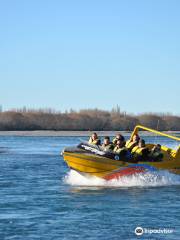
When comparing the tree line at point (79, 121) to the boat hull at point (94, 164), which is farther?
the tree line at point (79, 121)

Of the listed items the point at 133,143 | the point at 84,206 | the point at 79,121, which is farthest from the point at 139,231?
the point at 79,121

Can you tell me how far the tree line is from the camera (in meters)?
100

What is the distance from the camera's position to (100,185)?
2317 centimetres

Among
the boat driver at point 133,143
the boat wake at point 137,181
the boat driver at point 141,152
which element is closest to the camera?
the boat wake at point 137,181

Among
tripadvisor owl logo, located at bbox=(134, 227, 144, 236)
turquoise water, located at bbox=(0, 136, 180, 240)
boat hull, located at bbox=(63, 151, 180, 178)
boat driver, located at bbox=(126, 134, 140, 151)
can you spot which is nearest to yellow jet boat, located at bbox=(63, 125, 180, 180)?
boat hull, located at bbox=(63, 151, 180, 178)

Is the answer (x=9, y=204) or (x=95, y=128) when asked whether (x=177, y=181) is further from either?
(x=95, y=128)

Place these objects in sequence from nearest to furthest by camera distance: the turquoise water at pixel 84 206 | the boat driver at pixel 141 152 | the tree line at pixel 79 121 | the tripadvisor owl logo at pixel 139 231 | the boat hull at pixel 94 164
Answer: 1. the tripadvisor owl logo at pixel 139 231
2. the turquoise water at pixel 84 206
3. the boat hull at pixel 94 164
4. the boat driver at pixel 141 152
5. the tree line at pixel 79 121

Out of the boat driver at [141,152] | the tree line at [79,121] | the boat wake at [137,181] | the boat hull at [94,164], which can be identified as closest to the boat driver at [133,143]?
the boat driver at [141,152]

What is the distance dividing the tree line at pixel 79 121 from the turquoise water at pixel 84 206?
73.3 m

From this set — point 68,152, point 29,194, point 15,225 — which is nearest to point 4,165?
point 68,152

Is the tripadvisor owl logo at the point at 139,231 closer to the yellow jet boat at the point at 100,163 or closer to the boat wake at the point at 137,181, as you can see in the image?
the yellow jet boat at the point at 100,163

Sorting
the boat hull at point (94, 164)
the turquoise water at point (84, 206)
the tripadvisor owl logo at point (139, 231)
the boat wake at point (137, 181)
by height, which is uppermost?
the boat hull at point (94, 164)

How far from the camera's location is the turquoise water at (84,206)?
Result: 15.3 meters

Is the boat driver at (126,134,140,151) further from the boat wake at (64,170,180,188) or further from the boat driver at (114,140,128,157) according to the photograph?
the boat wake at (64,170,180,188)
